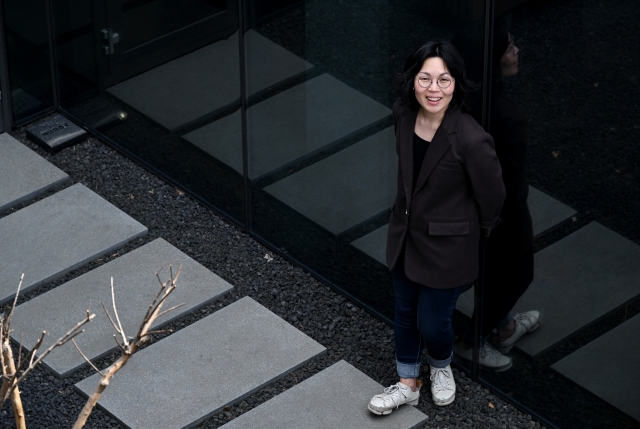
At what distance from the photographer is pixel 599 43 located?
4.75 metres

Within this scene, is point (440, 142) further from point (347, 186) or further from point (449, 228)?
point (347, 186)

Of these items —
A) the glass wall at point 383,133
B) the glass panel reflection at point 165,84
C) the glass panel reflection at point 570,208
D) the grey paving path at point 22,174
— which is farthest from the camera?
the grey paving path at point 22,174

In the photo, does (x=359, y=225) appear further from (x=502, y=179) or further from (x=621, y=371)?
(x=621, y=371)

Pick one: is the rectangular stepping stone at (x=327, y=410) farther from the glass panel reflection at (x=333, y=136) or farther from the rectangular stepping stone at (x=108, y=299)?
the rectangular stepping stone at (x=108, y=299)

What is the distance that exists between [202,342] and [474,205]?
177 cm

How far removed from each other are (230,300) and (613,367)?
7.24 feet

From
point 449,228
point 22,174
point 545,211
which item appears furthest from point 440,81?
point 22,174

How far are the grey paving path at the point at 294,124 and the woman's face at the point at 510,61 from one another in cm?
86

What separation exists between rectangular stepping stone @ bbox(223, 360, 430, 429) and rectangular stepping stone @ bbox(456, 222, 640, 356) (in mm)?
727

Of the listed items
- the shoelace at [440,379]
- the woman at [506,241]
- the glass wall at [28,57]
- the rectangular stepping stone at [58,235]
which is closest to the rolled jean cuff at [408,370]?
the shoelace at [440,379]

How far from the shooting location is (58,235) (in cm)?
698

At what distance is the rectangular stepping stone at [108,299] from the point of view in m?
6.13

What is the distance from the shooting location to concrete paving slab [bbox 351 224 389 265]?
244 inches

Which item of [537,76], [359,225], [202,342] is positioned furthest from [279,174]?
[537,76]
